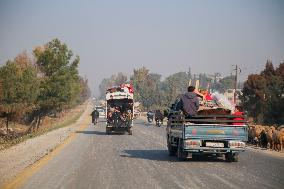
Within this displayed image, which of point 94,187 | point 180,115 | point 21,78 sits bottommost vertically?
point 94,187

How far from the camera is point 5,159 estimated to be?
740 inches

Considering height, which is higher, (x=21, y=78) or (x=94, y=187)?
(x=21, y=78)

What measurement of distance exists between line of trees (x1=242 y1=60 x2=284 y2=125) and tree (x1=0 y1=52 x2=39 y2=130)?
84.8 ft

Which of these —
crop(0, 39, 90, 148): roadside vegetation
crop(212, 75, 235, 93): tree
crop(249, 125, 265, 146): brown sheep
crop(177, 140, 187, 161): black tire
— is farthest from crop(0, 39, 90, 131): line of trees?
crop(212, 75, 235, 93): tree

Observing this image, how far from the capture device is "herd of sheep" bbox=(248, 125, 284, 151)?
2591 centimetres

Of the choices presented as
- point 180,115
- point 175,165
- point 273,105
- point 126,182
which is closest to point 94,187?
point 126,182

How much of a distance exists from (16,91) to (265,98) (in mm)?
29120

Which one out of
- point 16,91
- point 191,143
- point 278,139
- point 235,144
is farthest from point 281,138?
point 16,91

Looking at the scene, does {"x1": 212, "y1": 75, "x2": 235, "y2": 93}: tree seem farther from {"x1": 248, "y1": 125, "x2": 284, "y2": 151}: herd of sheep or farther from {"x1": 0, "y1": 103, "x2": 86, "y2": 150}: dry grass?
{"x1": 248, "y1": 125, "x2": 284, "y2": 151}: herd of sheep

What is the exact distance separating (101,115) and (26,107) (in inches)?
931

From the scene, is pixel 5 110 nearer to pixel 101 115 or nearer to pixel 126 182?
pixel 101 115

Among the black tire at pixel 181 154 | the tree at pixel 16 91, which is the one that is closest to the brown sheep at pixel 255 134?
the black tire at pixel 181 154

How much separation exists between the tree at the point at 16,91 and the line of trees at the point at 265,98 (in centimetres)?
2586

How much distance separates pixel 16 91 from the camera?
63500mm
